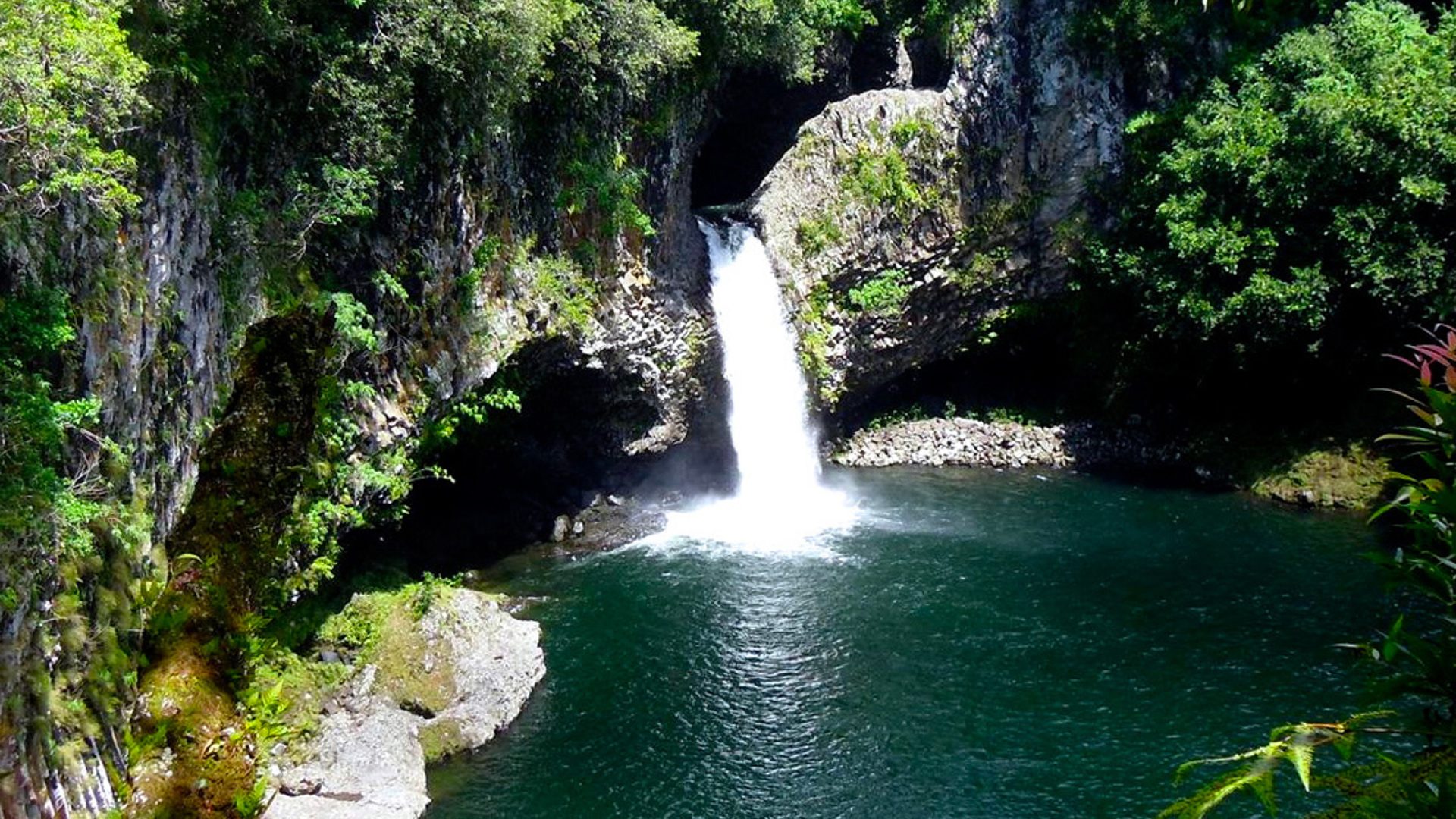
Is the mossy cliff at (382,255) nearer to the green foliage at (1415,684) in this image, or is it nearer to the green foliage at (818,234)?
the green foliage at (818,234)

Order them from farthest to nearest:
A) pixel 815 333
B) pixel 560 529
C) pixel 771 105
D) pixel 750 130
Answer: pixel 750 130 → pixel 771 105 → pixel 815 333 → pixel 560 529

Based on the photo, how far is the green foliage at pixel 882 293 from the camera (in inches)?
1007

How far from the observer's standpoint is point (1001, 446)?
1062 inches

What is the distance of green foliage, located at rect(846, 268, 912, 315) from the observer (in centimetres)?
2558

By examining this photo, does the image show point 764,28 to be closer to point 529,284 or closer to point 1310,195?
point 529,284

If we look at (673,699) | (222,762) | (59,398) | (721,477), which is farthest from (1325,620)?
(59,398)

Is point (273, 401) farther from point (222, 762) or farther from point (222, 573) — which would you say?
point (222, 762)

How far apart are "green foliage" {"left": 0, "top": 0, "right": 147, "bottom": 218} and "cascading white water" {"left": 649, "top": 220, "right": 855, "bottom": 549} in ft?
51.0

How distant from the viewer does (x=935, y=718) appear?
45.4 ft

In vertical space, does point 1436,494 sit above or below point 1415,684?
above

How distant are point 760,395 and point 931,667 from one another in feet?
34.4

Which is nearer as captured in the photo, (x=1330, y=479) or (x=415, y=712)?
(x=415, y=712)

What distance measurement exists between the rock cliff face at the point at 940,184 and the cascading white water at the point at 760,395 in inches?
24.3

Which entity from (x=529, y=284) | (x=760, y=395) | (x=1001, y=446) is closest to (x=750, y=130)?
(x=760, y=395)
